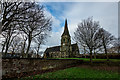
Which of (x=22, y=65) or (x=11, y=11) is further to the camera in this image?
(x=11, y=11)

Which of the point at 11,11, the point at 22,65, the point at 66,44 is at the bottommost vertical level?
the point at 22,65

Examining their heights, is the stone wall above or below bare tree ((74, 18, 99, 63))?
below

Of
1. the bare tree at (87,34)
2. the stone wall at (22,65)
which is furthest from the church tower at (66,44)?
the stone wall at (22,65)

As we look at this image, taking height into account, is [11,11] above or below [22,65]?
above

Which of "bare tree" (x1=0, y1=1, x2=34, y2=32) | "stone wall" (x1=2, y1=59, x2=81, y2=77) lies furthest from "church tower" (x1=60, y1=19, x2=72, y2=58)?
"bare tree" (x1=0, y1=1, x2=34, y2=32)

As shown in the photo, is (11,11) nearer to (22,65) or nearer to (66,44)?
(22,65)

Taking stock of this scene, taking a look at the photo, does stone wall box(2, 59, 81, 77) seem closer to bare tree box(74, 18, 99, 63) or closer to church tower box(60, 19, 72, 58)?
bare tree box(74, 18, 99, 63)

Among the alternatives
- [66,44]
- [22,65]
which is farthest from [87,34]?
[66,44]

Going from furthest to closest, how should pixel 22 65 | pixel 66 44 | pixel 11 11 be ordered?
pixel 66 44 → pixel 11 11 → pixel 22 65

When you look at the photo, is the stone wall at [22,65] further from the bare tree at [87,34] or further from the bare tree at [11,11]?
the bare tree at [87,34]

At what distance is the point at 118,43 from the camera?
77.0ft

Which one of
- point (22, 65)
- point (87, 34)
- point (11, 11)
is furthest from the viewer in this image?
point (87, 34)

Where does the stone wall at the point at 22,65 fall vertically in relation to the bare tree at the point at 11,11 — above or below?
below

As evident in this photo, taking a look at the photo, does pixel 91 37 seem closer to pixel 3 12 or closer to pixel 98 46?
pixel 98 46
